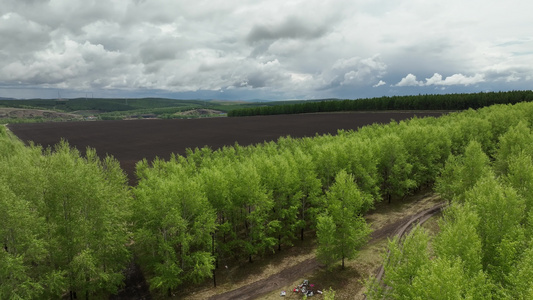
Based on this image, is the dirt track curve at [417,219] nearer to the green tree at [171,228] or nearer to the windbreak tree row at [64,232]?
the green tree at [171,228]

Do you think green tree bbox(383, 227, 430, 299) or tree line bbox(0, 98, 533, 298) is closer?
green tree bbox(383, 227, 430, 299)

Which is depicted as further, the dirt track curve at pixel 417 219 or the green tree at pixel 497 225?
the dirt track curve at pixel 417 219

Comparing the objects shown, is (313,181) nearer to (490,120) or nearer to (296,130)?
(490,120)

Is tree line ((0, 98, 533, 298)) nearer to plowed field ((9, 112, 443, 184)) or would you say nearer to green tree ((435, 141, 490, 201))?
green tree ((435, 141, 490, 201))

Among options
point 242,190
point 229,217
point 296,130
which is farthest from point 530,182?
point 296,130

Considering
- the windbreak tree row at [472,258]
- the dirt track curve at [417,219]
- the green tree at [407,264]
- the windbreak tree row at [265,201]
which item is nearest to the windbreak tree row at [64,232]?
the windbreak tree row at [265,201]

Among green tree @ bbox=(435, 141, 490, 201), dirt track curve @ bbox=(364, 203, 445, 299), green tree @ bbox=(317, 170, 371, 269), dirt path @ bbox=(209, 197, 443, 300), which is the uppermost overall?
green tree @ bbox=(435, 141, 490, 201)

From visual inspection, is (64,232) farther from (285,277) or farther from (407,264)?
(407,264)

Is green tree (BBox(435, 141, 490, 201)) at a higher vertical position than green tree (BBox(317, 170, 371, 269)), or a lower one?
higher

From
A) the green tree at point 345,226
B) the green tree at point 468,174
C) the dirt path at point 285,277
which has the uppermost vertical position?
the green tree at point 468,174

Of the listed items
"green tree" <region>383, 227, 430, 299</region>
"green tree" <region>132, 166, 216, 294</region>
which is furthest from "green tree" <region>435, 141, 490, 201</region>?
"green tree" <region>132, 166, 216, 294</region>

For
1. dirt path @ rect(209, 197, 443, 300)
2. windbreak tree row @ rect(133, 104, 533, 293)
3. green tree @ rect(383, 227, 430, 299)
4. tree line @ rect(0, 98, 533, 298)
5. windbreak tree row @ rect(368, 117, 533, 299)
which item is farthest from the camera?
dirt path @ rect(209, 197, 443, 300)

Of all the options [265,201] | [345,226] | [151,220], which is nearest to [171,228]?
[151,220]
